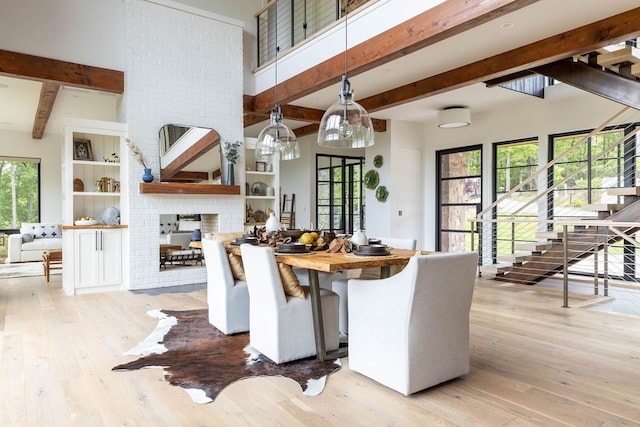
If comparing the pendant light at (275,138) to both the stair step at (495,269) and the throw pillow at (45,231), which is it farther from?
the throw pillow at (45,231)

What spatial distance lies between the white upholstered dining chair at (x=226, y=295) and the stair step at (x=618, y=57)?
435 cm

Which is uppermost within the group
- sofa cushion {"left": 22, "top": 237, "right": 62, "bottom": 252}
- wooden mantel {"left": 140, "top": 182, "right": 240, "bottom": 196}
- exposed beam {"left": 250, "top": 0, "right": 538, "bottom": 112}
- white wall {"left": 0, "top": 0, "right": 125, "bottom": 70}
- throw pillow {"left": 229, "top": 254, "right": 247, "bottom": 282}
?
white wall {"left": 0, "top": 0, "right": 125, "bottom": 70}

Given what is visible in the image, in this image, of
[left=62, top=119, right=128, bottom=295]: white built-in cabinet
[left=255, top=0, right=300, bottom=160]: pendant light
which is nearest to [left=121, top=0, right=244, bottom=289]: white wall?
[left=62, top=119, right=128, bottom=295]: white built-in cabinet

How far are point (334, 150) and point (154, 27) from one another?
5.24 meters

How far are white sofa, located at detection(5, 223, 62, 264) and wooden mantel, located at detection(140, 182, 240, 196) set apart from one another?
4.37 meters

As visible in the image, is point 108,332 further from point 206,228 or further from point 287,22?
point 287,22

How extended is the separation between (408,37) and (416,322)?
2.96 m

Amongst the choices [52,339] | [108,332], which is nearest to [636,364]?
[108,332]

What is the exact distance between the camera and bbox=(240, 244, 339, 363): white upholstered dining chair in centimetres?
283

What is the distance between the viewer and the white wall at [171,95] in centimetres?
568

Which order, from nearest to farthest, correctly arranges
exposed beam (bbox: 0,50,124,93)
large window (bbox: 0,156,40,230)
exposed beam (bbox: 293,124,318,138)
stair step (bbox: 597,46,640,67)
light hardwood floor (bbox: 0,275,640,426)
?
light hardwood floor (bbox: 0,275,640,426)
stair step (bbox: 597,46,640,67)
exposed beam (bbox: 0,50,124,93)
exposed beam (bbox: 293,124,318,138)
large window (bbox: 0,156,40,230)

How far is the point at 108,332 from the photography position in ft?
12.0

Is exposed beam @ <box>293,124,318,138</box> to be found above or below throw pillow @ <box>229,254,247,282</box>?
above

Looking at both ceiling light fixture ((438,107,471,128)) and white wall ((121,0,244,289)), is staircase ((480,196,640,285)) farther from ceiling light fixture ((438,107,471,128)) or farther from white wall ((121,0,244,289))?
white wall ((121,0,244,289))
